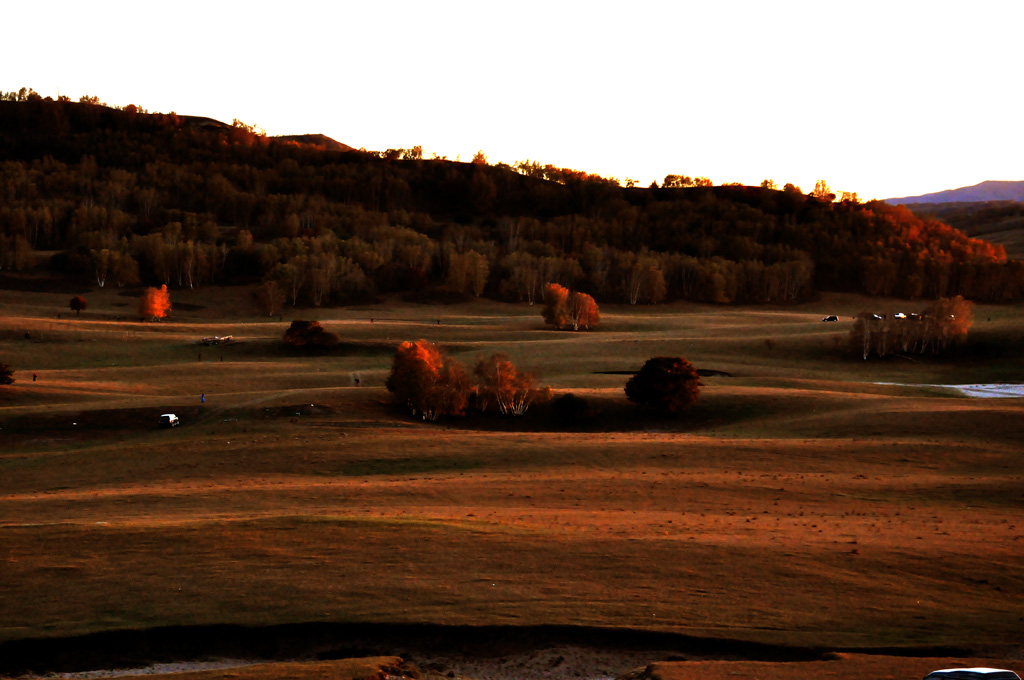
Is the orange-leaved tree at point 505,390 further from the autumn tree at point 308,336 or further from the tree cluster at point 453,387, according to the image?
the autumn tree at point 308,336

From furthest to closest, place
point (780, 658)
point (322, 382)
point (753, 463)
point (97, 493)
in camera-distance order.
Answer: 1. point (322, 382)
2. point (753, 463)
3. point (97, 493)
4. point (780, 658)

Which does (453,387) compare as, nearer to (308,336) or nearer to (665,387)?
(665,387)

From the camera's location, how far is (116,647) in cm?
1984

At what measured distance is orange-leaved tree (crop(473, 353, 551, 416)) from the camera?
56.7 meters

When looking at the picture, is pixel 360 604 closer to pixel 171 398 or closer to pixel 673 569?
pixel 673 569

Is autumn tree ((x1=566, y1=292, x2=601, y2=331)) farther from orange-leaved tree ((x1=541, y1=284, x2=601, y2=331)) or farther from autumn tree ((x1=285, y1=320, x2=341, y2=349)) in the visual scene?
autumn tree ((x1=285, y1=320, x2=341, y2=349))

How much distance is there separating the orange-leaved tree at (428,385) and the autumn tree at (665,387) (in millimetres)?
10796

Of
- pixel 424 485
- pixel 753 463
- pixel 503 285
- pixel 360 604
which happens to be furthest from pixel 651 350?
pixel 503 285

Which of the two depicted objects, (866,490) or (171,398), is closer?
(866,490)

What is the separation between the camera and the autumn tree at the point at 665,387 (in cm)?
5581

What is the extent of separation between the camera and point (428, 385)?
2180 inches

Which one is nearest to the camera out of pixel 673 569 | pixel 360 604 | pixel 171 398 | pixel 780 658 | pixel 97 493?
pixel 780 658

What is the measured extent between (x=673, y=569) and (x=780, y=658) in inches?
207

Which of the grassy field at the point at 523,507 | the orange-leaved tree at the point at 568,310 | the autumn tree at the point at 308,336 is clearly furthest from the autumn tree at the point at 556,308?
the grassy field at the point at 523,507
